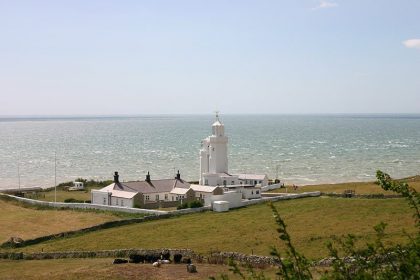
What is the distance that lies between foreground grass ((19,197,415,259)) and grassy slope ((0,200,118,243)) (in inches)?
195

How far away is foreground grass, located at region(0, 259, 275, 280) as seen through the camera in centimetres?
3325

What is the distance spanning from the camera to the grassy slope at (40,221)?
52.3m

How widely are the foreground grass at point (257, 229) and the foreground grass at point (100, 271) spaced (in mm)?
4923

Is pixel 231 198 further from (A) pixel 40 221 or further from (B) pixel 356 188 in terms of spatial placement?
(A) pixel 40 221

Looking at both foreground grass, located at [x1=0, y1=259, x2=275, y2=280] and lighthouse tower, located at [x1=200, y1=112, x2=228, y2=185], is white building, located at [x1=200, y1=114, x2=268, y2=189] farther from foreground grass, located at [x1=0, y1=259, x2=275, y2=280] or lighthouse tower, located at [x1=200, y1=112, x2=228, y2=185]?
foreground grass, located at [x1=0, y1=259, x2=275, y2=280]

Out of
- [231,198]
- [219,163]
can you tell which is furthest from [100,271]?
[219,163]

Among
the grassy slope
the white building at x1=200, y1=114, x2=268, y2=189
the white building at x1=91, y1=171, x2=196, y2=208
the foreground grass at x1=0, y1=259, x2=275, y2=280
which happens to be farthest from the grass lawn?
the foreground grass at x1=0, y1=259, x2=275, y2=280


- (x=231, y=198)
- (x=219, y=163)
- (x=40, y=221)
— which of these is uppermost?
(x=219, y=163)

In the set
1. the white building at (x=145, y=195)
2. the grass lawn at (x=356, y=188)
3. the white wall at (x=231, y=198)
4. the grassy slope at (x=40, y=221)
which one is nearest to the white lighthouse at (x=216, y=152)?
the white building at (x=145, y=195)

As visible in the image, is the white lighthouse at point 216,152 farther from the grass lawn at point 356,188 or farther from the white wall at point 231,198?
the white wall at point 231,198

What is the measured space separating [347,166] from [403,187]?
107145mm

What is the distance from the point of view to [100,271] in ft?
112

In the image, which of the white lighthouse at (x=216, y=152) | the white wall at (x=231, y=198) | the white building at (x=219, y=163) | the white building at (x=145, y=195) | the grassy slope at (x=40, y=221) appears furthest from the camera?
Answer: the white lighthouse at (x=216, y=152)

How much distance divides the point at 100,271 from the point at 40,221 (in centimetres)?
2504
